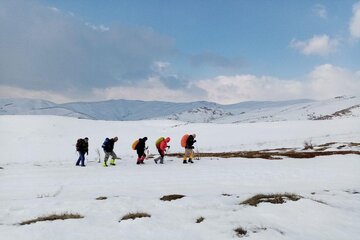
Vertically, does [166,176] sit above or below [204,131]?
below

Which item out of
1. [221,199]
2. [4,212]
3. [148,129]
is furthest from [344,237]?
[148,129]

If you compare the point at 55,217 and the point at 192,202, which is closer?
the point at 55,217

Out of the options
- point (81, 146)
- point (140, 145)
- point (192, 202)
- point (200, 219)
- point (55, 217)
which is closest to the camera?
point (200, 219)

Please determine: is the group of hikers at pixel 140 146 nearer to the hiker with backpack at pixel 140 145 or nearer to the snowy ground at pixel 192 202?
the hiker with backpack at pixel 140 145

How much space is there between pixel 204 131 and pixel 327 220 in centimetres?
7931

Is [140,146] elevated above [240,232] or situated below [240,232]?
above

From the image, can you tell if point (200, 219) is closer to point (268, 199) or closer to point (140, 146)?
point (268, 199)

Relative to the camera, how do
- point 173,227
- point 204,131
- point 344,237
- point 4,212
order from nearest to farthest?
Result: point 344,237 < point 173,227 < point 4,212 < point 204,131

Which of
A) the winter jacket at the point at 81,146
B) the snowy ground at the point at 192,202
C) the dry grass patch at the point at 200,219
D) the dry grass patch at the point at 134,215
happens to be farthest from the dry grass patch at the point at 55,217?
the winter jacket at the point at 81,146

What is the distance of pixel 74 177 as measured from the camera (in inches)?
862

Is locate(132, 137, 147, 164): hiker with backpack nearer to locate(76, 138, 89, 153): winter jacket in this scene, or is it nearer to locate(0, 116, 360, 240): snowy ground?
locate(76, 138, 89, 153): winter jacket

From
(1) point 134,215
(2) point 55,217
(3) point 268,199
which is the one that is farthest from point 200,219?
(2) point 55,217

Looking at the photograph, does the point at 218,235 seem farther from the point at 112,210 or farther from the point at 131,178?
the point at 131,178

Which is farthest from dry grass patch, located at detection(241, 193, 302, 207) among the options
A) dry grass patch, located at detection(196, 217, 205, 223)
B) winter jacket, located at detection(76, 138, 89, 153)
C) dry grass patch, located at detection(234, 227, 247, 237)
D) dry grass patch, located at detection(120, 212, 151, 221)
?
winter jacket, located at detection(76, 138, 89, 153)
